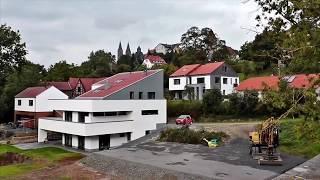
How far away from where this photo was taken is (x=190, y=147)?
32.4 m

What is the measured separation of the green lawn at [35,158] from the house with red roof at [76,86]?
64.7 ft

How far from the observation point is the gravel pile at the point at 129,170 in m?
22.1

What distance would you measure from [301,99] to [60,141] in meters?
35.5

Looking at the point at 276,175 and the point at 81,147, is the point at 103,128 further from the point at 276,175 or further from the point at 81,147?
the point at 276,175

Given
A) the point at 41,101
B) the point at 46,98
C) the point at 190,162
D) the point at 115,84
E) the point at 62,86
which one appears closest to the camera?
the point at 190,162

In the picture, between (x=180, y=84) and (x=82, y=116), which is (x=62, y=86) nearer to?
(x=180, y=84)

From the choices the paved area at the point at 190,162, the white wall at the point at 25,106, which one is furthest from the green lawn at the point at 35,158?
the white wall at the point at 25,106

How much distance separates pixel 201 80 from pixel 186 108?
11.7m

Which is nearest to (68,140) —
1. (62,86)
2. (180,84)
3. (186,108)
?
(186,108)

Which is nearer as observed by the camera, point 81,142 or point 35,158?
point 35,158

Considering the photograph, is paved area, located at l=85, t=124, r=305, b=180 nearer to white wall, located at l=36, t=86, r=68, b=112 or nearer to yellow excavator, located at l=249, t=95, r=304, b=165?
yellow excavator, located at l=249, t=95, r=304, b=165

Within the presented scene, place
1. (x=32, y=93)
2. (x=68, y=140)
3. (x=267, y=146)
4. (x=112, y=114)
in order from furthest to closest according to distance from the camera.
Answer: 1. (x=32, y=93)
2. (x=68, y=140)
3. (x=112, y=114)
4. (x=267, y=146)

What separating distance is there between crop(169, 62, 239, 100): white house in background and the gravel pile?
2863cm

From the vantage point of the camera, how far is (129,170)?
2434 cm
